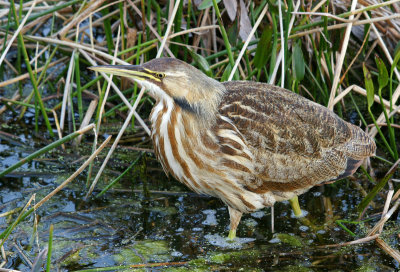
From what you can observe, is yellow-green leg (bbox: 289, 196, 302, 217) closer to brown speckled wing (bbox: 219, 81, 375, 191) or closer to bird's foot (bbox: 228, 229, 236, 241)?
brown speckled wing (bbox: 219, 81, 375, 191)

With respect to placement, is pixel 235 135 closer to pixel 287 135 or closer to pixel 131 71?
pixel 287 135

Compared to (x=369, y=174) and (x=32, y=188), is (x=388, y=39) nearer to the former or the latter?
(x=369, y=174)

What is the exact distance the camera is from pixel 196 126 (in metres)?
2.86

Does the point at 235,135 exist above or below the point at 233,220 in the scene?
above

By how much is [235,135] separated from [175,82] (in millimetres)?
406

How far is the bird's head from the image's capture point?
2.72 m

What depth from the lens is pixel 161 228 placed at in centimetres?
320

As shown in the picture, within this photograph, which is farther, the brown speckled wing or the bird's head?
the brown speckled wing

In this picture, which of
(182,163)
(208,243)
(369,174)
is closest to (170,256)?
(208,243)

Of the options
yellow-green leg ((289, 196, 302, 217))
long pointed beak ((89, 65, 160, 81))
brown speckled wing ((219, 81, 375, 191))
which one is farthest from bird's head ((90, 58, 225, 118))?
yellow-green leg ((289, 196, 302, 217))

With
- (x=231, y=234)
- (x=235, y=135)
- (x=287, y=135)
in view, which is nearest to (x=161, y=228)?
(x=231, y=234)

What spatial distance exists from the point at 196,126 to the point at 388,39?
194 centimetres

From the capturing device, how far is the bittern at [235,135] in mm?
2814

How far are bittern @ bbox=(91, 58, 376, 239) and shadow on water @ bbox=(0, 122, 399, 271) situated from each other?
0.75 feet
